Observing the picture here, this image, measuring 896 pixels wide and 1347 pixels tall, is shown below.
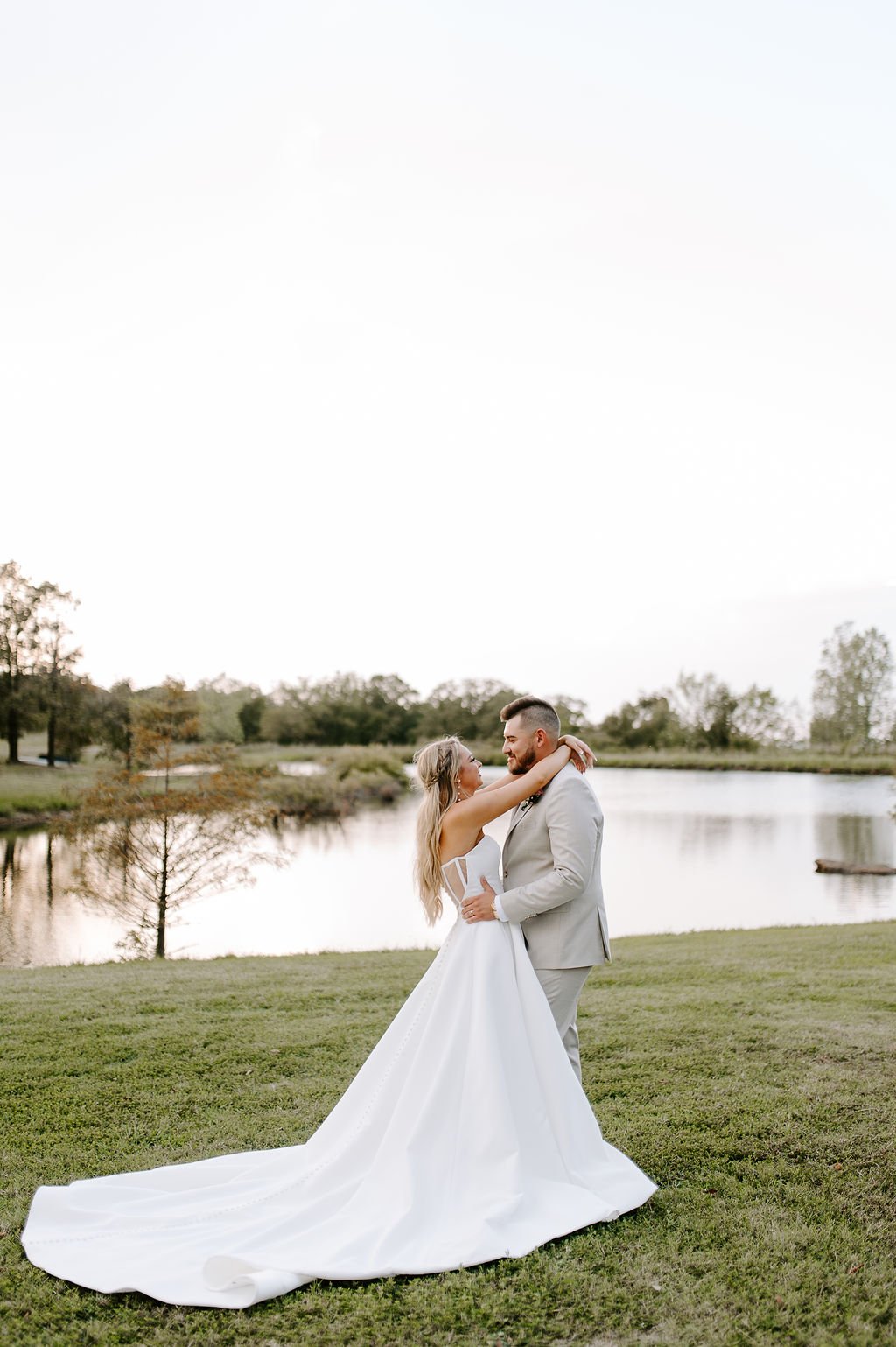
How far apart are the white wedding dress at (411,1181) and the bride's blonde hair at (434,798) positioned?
10 cm

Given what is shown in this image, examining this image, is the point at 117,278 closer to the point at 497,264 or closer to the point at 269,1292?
the point at 497,264

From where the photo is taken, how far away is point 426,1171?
342 centimetres

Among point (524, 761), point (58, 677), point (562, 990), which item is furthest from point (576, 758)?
point (58, 677)

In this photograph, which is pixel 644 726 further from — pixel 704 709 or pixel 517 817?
pixel 517 817

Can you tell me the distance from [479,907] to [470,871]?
0.15 metres

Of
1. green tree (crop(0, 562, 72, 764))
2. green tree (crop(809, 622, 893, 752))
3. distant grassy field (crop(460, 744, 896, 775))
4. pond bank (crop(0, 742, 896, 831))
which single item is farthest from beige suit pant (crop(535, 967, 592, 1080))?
green tree (crop(809, 622, 893, 752))

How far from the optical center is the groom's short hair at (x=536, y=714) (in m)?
3.74

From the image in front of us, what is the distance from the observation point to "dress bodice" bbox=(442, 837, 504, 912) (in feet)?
12.5

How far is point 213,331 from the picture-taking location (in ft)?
54.2

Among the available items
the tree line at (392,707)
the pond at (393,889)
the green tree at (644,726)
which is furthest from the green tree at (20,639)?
the green tree at (644,726)

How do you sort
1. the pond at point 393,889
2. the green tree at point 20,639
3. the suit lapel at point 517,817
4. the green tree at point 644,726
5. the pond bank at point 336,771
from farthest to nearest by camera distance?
the green tree at point 644,726 < the green tree at point 20,639 < the pond bank at point 336,771 < the pond at point 393,889 < the suit lapel at point 517,817

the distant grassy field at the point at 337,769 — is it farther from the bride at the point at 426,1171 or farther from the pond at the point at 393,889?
the bride at the point at 426,1171

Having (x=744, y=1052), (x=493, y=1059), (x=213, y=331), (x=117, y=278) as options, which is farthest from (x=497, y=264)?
(x=493, y=1059)

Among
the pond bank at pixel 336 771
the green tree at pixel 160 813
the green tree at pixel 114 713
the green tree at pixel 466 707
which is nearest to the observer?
the green tree at pixel 160 813
